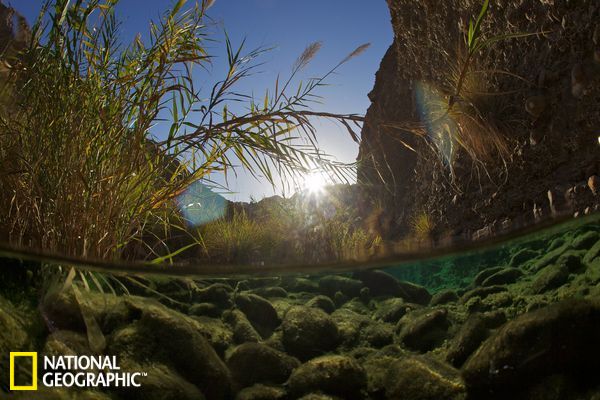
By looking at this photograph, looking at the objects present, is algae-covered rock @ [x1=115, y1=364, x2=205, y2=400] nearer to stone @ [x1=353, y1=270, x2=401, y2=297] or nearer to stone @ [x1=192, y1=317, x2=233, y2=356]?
stone @ [x1=192, y1=317, x2=233, y2=356]

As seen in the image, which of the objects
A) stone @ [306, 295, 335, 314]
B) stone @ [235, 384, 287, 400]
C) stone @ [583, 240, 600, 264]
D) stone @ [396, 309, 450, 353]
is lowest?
stone @ [235, 384, 287, 400]

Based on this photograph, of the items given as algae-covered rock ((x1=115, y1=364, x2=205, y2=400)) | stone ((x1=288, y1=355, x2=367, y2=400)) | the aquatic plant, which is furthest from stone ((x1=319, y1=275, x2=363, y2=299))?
the aquatic plant

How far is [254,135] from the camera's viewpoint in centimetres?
190

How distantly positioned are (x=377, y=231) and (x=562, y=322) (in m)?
4.99

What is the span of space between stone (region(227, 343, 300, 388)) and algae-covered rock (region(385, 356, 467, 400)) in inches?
4.4

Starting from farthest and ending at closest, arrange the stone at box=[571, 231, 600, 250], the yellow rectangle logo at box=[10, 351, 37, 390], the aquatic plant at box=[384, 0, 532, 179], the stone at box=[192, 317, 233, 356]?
→ the aquatic plant at box=[384, 0, 532, 179]
the stone at box=[571, 231, 600, 250]
the stone at box=[192, 317, 233, 356]
the yellow rectangle logo at box=[10, 351, 37, 390]

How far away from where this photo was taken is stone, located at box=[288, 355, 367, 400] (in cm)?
49

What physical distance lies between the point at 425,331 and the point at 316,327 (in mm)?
126

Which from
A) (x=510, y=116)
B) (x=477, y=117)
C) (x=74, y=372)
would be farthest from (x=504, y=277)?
(x=510, y=116)

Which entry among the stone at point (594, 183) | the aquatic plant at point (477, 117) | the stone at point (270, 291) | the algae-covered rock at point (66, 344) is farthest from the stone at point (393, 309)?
the stone at point (594, 183)

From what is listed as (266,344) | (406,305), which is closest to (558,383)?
(406,305)

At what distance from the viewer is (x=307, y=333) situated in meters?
0.53

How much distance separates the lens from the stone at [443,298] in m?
0.55

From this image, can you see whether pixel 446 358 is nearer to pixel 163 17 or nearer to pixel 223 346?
pixel 223 346
